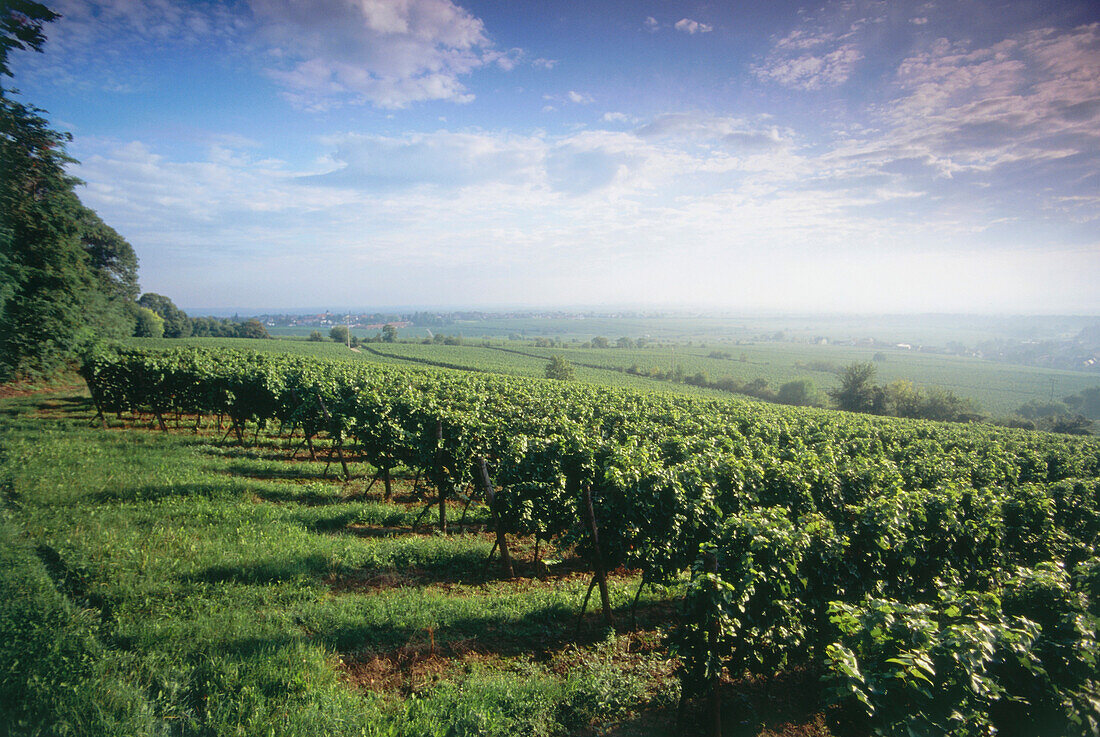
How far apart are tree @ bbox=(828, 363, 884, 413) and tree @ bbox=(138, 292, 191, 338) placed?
106 metres

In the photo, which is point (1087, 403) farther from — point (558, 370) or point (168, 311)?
point (168, 311)

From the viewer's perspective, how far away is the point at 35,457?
1123 centimetres

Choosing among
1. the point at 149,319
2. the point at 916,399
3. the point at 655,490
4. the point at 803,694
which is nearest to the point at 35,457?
the point at 655,490

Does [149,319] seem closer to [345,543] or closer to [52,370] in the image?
[52,370]

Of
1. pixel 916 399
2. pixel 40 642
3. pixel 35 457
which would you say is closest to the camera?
pixel 40 642

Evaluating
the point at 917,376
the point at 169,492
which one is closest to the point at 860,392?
the point at 169,492

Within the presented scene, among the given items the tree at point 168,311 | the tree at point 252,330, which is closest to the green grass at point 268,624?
the tree at point 168,311

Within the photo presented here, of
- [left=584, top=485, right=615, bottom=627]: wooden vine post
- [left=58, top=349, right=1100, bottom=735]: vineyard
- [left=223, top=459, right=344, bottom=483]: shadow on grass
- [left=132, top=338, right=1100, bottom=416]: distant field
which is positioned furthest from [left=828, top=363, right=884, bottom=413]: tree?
[left=223, top=459, right=344, bottom=483]: shadow on grass

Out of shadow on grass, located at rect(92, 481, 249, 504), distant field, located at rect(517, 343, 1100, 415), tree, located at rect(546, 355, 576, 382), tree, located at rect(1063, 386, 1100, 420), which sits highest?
shadow on grass, located at rect(92, 481, 249, 504)

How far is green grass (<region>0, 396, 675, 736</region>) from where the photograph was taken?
412 cm

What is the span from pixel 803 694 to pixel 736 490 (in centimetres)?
304

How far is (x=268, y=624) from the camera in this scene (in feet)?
18.4

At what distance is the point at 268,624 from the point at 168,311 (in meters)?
104

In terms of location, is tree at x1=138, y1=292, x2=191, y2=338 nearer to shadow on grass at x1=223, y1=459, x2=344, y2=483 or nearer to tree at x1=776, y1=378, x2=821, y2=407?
shadow on grass at x1=223, y1=459, x2=344, y2=483
